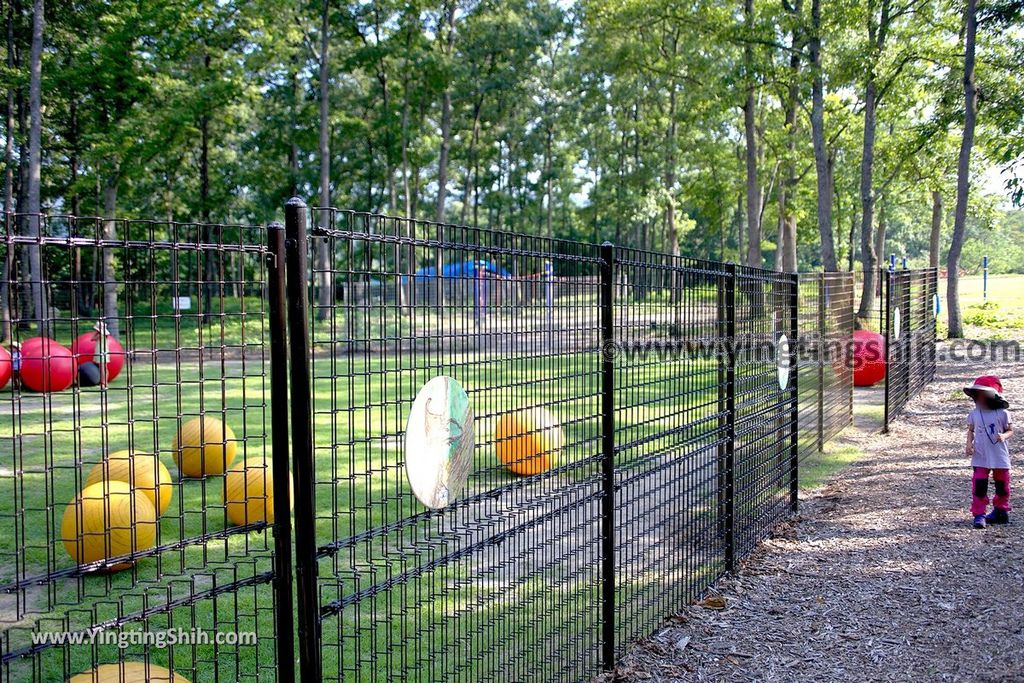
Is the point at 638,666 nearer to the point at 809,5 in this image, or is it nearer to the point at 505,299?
the point at 505,299

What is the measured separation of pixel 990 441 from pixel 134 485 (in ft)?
24.3

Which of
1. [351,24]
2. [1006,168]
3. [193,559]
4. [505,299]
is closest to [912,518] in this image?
[505,299]

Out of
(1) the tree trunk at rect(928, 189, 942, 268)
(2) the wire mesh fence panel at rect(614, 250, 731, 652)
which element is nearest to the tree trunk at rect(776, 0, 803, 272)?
(1) the tree trunk at rect(928, 189, 942, 268)

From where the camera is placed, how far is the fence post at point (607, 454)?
479cm

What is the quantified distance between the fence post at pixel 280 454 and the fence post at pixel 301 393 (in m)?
0.03

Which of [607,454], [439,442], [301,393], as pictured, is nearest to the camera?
[301,393]

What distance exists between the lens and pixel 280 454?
2691 mm

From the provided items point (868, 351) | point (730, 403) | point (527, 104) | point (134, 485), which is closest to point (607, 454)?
point (730, 403)

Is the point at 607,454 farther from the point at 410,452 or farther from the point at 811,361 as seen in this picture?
the point at 811,361

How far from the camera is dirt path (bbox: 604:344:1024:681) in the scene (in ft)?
16.4

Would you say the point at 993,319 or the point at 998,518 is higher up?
A: the point at 993,319

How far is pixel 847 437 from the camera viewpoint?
1231 centimetres

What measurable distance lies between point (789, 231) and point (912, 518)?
28.0m

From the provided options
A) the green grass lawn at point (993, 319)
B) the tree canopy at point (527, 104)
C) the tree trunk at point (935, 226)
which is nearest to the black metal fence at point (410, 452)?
the tree canopy at point (527, 104)
